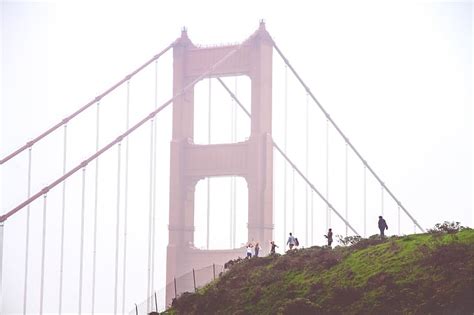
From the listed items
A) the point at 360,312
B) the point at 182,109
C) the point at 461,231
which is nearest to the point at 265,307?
the point at 360,312

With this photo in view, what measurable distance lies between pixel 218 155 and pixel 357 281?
41.0 metres

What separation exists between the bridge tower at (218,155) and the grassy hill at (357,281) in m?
29.5

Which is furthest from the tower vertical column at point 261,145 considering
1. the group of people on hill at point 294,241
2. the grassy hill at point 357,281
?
the grassy hill at point 357,281

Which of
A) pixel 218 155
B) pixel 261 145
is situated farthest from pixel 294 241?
pixel 218 155

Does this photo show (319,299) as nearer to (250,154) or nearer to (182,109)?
(250,154)

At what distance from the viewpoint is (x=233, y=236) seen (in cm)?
7912

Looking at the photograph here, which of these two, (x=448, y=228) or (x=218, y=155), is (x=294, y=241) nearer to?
(x=448, y=228)

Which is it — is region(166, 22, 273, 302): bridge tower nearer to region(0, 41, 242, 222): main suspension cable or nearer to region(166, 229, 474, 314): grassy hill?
region(0, 41, 242, 222): main suspension cable

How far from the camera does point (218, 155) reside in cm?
7712

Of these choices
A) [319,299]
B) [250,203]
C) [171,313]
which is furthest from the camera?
[250,203]

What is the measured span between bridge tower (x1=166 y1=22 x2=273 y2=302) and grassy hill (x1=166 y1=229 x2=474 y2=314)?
96.8ft

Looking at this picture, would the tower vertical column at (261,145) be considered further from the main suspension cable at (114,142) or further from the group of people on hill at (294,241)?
the group of people on hill at (294,241)

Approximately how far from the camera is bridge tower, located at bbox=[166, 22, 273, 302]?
7538cm

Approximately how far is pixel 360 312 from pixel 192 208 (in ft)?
150
